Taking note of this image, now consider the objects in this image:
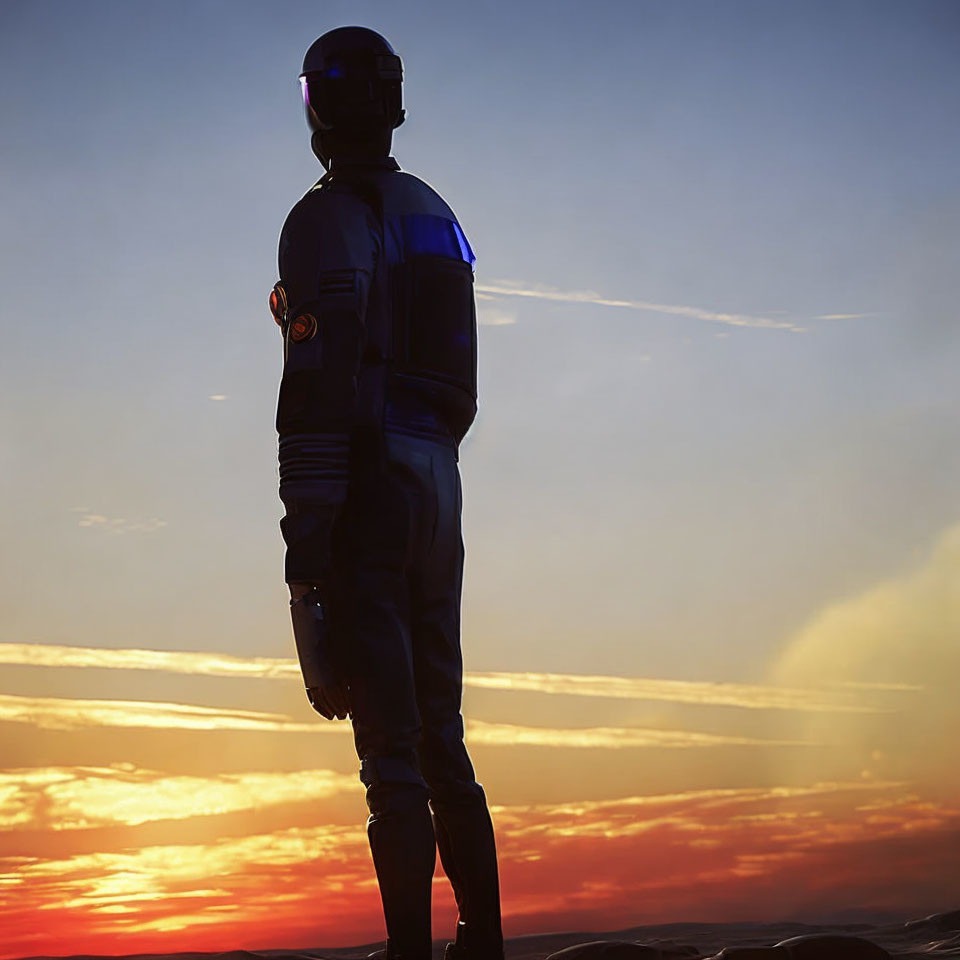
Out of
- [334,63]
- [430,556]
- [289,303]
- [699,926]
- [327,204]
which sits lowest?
[699,926]

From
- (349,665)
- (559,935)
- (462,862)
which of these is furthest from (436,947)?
(349,665)

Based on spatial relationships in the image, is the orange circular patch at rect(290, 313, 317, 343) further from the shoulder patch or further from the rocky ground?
the rocky ground

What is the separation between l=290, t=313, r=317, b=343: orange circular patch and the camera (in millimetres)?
6773

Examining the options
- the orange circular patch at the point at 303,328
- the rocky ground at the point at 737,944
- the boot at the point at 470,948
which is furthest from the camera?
the rocky ground at the point at 737,944

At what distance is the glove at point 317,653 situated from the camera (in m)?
6.66

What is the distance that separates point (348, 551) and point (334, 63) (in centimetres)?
256

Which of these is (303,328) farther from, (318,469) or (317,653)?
(317,653)

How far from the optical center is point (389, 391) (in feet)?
22.8

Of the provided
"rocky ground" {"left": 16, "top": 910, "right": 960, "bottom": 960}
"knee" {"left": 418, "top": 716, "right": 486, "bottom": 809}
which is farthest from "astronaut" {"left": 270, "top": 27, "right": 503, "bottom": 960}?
"rocky ground" {"left": 16, "top": 910, "right": 960, "bottom": 960}

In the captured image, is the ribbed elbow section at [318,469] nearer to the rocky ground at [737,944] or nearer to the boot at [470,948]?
the boot at [470,948]

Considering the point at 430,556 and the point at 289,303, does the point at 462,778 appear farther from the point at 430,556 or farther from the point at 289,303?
the point at 289,303

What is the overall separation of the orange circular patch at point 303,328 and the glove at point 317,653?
3.93ft

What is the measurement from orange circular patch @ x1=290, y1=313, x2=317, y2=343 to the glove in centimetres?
120

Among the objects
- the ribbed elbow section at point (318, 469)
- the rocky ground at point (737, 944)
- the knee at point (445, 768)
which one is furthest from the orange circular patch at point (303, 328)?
the rocky ground at point (737, 944)
